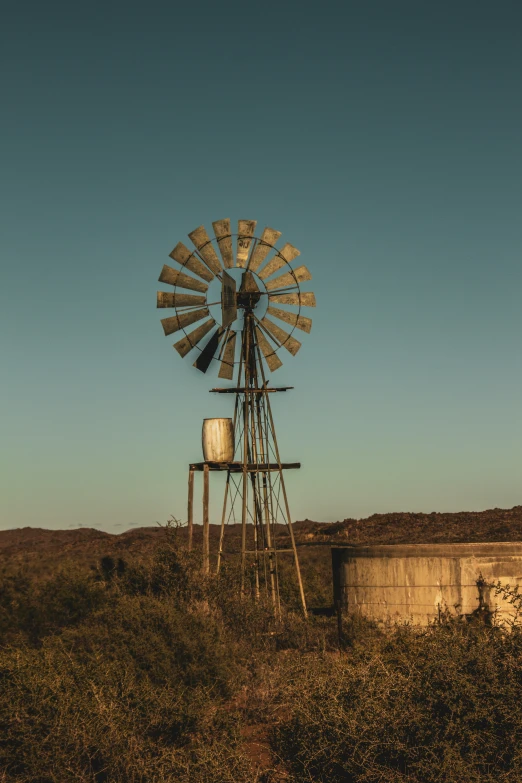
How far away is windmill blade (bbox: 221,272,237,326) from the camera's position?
21.0 meters

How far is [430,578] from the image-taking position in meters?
18.0

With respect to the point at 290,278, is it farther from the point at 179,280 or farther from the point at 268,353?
the point at 179,280

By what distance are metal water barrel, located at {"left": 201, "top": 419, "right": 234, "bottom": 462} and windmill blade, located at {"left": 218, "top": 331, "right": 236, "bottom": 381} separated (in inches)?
51.1

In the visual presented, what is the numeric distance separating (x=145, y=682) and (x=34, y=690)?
79.4 inches

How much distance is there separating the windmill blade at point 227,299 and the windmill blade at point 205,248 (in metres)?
0.35

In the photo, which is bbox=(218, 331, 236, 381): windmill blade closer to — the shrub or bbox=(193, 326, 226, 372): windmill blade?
bbox=(193, 326, 226, 372): windmill blade

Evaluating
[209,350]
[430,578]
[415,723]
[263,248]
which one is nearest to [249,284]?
[263,248]

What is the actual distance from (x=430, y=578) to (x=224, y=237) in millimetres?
9602

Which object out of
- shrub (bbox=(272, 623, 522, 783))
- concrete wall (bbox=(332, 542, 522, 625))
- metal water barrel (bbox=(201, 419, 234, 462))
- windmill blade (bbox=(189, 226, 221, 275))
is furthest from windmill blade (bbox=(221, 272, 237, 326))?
shrub (bbox=(272, 623, 522, 783))

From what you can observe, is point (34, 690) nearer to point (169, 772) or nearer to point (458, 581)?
point (169, 772)

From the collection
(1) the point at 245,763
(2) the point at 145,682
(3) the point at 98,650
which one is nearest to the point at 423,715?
(1) the point at 245,763

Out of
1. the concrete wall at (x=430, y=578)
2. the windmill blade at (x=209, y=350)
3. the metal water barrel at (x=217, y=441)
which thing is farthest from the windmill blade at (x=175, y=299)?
the concrete wall at (x=430, y=578)

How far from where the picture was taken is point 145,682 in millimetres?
12258

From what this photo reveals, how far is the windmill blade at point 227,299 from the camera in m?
21.0
